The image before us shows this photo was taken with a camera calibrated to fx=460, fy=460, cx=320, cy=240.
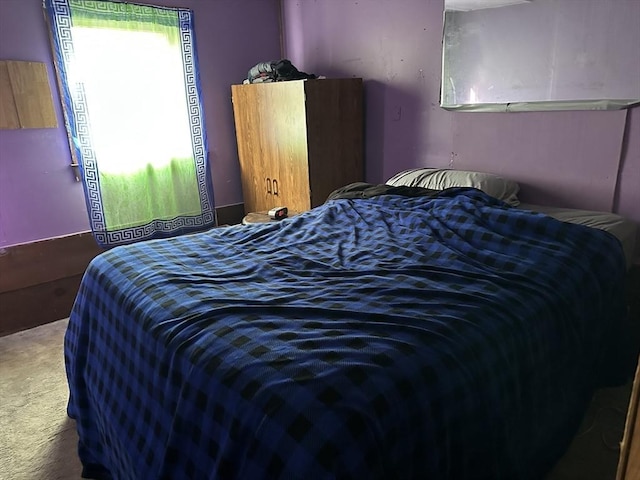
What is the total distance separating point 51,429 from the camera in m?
1.98

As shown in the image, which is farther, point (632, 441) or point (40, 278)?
point (40, 278)

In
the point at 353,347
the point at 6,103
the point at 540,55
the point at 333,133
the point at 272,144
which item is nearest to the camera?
the point at 353,347

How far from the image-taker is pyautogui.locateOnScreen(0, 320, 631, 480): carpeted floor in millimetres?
1661

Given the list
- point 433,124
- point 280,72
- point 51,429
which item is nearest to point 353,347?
point 51,429

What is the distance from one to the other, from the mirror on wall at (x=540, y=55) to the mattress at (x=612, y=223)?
1.59 ft

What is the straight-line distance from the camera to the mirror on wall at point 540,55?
2004mm

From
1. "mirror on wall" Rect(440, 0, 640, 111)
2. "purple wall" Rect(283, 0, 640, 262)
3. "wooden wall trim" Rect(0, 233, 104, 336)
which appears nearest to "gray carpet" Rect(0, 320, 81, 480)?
"wooden wall trim" Rect(0, 233, 104, 336)

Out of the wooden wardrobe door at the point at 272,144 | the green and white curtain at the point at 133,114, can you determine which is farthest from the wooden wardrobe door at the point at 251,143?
the green and white curtain at the point at 133,114

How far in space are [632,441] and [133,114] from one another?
10.4 feet

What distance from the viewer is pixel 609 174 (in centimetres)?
215

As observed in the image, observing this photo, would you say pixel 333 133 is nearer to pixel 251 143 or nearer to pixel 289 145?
pixel 289 145

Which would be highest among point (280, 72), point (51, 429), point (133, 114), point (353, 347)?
point (280, 72)

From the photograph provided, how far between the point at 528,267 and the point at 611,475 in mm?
773

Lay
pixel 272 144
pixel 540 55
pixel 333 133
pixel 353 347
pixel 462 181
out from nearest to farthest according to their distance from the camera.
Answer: pixel 353 347, pixel 540 55, pixel 462 181, pixel 333 133, pixel 272 144
